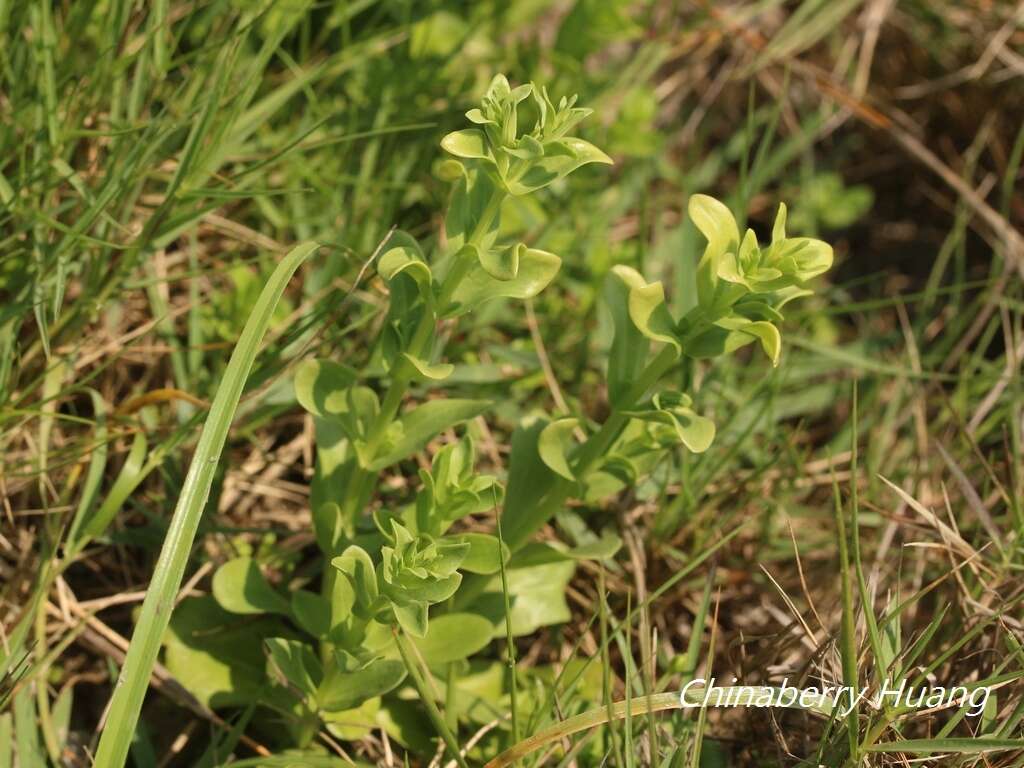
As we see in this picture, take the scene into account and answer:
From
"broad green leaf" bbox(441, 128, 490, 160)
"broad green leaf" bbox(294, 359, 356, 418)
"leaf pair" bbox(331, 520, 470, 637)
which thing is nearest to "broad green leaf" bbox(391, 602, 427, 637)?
"leaf pair" bbox(331, 520, 470, 637)

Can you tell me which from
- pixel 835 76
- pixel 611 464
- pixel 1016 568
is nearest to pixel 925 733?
pixel 1016 568

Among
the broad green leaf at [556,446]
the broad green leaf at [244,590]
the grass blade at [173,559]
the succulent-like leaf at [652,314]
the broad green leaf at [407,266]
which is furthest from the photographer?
the broad green leaf at [244,590]

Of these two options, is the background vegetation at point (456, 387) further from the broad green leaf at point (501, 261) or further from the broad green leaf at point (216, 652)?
the broad green leaf at point (501, 261)

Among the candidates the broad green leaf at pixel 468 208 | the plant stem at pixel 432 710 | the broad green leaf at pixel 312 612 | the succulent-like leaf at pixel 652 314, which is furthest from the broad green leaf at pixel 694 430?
the broad green leaf at pixel 312 612

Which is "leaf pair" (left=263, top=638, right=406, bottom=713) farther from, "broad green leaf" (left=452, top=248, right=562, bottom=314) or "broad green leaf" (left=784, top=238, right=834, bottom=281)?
"broad green leaf" (left=784, top=238, right=834, bottom=281)

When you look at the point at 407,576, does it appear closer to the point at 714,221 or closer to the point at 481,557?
the point at 481,557

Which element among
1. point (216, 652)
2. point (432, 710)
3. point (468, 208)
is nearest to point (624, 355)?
point (468, 208)

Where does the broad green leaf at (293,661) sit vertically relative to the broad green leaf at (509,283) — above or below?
below
